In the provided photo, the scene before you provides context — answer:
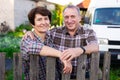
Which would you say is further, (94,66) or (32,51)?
(94,66)

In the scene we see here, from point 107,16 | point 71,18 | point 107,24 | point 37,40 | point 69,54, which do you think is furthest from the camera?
point 107,16

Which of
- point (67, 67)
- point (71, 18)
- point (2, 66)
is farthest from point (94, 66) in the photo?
point (2, 66)

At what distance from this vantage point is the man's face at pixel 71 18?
3820 millimetres

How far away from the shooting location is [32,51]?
359 cm

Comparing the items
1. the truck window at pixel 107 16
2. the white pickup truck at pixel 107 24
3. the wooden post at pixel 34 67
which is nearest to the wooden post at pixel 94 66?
the wooden post at pixel 34 67

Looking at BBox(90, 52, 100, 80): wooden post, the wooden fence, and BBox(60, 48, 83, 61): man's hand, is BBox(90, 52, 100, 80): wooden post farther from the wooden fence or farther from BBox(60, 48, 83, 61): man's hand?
BBox(60, 48, 83, 61): man's hand

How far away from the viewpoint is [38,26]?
12.2 feet

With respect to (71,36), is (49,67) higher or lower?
lower

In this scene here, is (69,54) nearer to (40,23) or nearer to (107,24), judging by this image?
(40,23)

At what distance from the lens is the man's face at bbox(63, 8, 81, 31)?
3820 millimetres

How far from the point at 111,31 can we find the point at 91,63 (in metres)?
6.36

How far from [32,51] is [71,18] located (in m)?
0.59

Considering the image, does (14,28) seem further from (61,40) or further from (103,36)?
(61,40)

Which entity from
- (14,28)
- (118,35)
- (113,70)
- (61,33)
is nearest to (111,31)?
(118,35)
